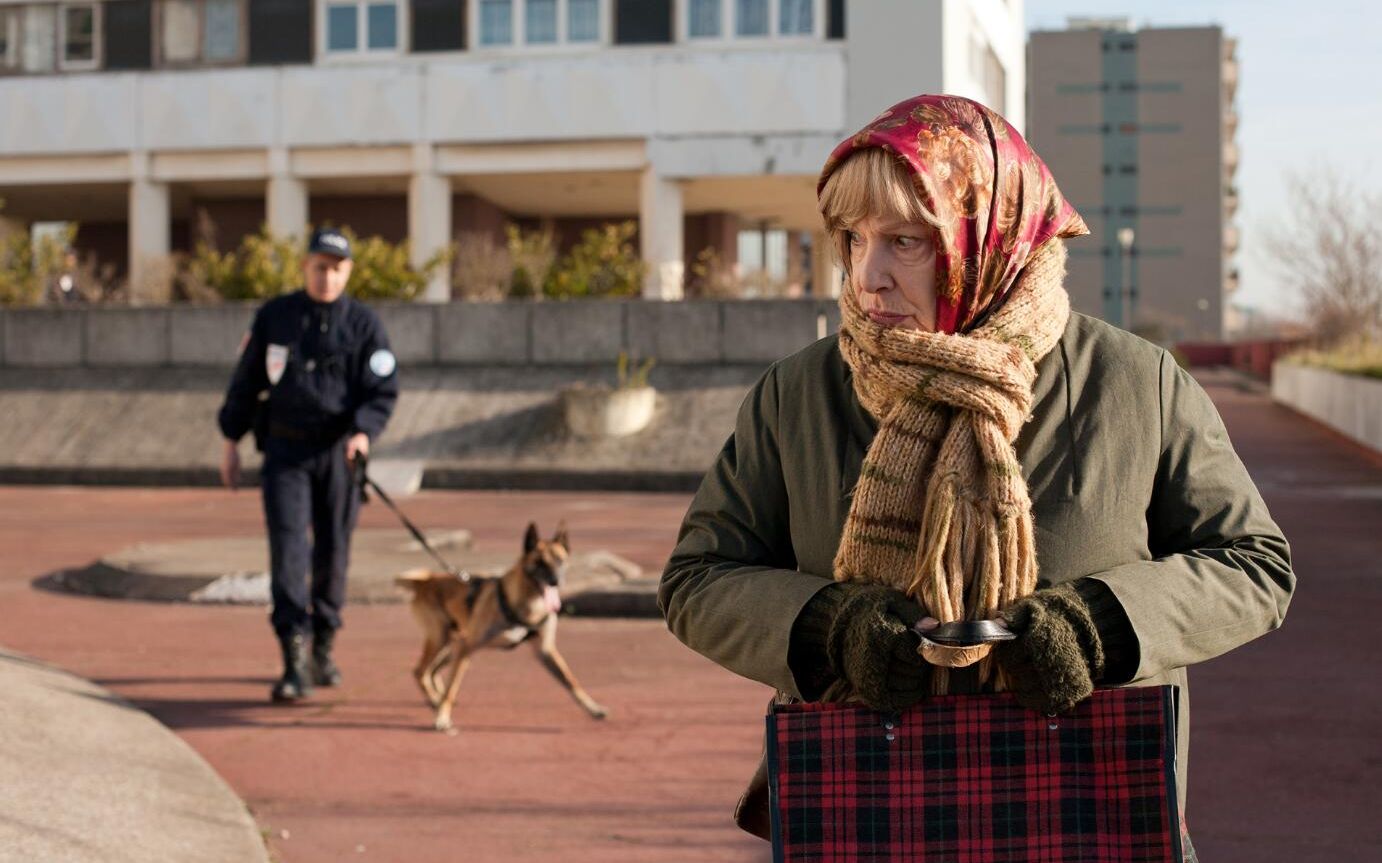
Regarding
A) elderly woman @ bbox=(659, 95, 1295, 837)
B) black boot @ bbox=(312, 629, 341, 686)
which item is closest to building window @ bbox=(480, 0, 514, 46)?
black boot @ bbox=(312, 629, 341, 686)

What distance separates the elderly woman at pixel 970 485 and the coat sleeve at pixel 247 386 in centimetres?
593

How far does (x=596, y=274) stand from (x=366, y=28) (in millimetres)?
14394

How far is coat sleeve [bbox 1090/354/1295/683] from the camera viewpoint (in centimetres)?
235

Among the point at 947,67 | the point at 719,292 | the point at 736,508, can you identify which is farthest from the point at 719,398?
the point at 736,508

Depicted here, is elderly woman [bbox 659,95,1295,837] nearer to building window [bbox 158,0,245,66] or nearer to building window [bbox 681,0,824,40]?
building window [bbox 681,0,824,40]

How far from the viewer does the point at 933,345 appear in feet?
7.61

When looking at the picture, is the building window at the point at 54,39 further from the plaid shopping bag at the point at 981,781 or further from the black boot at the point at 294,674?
the plaid shopping bag at the point at 981,781

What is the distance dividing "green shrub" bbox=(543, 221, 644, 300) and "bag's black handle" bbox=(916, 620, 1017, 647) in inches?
928

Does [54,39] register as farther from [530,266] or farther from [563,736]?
[563,736]

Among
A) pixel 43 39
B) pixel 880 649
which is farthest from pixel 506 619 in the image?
pixel 43 39

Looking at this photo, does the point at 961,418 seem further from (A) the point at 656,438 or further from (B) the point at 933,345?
(A) the point at 656,438

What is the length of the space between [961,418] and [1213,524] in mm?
428

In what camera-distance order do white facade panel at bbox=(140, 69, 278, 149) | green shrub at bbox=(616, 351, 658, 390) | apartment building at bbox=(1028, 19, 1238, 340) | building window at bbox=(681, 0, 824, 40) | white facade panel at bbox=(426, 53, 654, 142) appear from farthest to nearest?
apartment building at bbox=(1028, 19, 1238, 340) < white facade panel at bbox=(140, 69, 278, 149) < white facade panel at bbox=(426, 53, 654, 142) < building window at bbox=(681, 0, 824, 40) < green shrub at bbox=(616, 351, 658, 390)

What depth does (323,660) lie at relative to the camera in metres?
8.25
